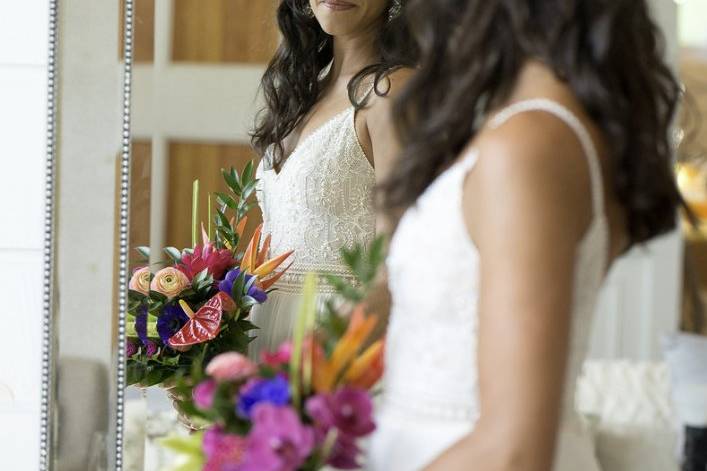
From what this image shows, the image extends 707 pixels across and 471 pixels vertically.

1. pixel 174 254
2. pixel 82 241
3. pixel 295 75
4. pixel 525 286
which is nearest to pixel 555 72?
pixel 525 286

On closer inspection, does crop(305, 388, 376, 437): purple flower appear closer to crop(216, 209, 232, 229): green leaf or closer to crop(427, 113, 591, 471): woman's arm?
crop(427, 113, 591, 471): woman's arm

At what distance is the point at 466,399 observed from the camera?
0.84 m

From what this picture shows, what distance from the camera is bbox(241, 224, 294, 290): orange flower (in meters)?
1.30

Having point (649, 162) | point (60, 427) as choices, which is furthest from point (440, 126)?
point (60, 427)

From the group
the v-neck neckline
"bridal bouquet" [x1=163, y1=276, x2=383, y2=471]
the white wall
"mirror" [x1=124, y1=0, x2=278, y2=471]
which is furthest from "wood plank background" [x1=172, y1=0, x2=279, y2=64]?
"bridal bouquet" [x1=163, y1=276, x2=383, y2=471]

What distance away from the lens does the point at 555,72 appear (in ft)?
2.62

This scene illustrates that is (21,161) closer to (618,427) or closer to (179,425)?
(179,425)

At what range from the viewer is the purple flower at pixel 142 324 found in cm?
Result: 137

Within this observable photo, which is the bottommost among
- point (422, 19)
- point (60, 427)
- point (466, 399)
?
point (60, 427)

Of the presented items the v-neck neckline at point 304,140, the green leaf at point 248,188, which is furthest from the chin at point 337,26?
the green leaf at point 248,188

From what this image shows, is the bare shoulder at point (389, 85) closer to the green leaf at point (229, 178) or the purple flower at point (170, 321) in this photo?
the green leaf at point (229, 178)

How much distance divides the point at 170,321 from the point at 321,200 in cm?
24

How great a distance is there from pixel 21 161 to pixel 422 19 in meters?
0.73

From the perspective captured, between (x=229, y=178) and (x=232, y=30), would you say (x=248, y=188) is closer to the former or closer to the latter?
(x=229, y=178)
